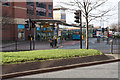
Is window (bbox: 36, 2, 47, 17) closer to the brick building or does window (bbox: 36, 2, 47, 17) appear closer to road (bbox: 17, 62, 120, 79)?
the brick building

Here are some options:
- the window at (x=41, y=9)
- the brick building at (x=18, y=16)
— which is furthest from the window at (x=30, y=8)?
the window at (x=41, y=9)

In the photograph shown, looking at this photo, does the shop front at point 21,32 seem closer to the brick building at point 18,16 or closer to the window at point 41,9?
the brick building at point 18,16

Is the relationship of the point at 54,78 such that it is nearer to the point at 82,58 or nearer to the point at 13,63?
the point at 13,63

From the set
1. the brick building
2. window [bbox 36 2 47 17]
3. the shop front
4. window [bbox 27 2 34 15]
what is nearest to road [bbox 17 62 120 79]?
the brick building

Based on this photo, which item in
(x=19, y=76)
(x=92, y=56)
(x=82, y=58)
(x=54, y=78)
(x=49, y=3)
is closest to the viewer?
(x=54, y=78)

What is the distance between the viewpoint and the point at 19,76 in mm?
6812

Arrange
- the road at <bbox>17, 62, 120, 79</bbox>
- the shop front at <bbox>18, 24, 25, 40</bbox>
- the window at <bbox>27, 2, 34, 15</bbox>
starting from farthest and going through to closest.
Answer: the window at <bbox>27, 2, 34, 15</bbox> < the shop front at <bbox>18, 24, 25, 40</bbox> < the road at <bbox>17, 62, 120, 79</bbox>

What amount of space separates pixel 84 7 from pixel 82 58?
19.7 feet

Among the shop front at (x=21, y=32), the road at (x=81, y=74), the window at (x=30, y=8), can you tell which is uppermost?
the window at (x=30, y=8)

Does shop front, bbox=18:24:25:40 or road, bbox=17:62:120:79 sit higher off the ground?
shop front, bbox=18:24:25:40

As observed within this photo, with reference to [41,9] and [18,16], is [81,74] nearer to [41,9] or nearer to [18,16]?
[18,16]

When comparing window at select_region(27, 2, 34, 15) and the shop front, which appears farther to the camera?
window at select_region(27, 2, 34, 15)

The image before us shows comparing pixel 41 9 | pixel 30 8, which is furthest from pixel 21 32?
pixel 41 9

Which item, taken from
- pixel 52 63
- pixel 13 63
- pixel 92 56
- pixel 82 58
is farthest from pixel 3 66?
pixel 92 56
